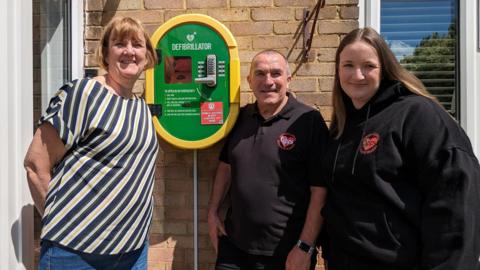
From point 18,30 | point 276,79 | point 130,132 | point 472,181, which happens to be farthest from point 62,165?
point 472,181

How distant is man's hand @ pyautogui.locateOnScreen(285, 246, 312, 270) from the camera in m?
2.33

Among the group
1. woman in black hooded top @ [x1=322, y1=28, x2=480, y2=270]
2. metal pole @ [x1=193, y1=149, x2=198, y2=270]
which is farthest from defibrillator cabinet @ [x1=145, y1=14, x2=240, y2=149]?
woman in black hooded top @ [x1=322, y1=28, x2=480, y2=270]

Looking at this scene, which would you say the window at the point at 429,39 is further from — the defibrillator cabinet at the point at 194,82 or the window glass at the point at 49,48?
the window glass at the point at 49,48

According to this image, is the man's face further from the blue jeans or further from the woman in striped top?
the blue jeans

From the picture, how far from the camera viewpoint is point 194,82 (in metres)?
2.92

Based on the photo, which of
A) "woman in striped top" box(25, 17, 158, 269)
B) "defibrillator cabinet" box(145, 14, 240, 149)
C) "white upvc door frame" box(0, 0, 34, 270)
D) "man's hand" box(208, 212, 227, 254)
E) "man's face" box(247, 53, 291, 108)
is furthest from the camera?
"defibrillator cabinet" box(145, 14, 240, 149)

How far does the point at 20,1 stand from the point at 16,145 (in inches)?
26.2

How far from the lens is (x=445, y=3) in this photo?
9.96 feet

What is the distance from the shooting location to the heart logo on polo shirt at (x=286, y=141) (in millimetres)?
2438

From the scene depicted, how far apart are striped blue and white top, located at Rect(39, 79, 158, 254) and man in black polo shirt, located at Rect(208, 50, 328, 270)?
62 centimetres

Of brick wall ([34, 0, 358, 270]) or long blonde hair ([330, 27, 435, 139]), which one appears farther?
brick wall ([34, 0, 358, 270])

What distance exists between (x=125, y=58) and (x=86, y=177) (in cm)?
56

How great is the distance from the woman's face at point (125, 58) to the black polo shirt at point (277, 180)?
716 mm

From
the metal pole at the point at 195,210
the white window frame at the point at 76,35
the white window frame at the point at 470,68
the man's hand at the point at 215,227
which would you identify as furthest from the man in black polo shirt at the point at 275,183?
the white window frame at the point at 76,35
